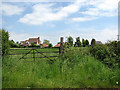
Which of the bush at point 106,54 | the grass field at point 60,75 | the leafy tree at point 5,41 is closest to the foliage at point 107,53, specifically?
the bush at point 106,54

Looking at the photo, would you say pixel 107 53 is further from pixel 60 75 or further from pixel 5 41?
pixel 5 41

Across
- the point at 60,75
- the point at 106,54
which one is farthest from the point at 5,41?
the point at 106,54

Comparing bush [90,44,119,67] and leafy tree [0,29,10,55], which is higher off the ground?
leafy tree [0,29,10,55]

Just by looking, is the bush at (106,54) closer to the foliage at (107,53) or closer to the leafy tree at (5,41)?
the foliage at (107,53)

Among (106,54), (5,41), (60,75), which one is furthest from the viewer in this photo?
(106,54)

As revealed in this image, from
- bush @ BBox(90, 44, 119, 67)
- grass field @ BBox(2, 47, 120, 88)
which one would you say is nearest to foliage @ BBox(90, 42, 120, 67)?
bush @ BBox(90, 44, 119, 67)

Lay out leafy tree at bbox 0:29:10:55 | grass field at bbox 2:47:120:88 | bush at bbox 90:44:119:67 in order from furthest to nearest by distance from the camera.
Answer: bush at bbox 90:44:119:67 → leafy tree at bbox 0:29:10:55 → grass field at bbox 2:47:120:88

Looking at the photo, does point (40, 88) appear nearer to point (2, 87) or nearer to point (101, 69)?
point (2, 87)

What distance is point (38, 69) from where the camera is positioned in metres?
6.47

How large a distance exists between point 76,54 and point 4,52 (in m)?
4.00

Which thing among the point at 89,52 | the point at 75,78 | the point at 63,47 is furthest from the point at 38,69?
the point at 89,52

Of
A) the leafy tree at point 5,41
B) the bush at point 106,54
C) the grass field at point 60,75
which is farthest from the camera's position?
the bush at point 106,54

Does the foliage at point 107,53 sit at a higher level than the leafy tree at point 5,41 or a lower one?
lower

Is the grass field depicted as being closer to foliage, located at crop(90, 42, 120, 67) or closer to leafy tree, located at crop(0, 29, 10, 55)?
leafy tree, located at crop(0, 29, 10, 55)
